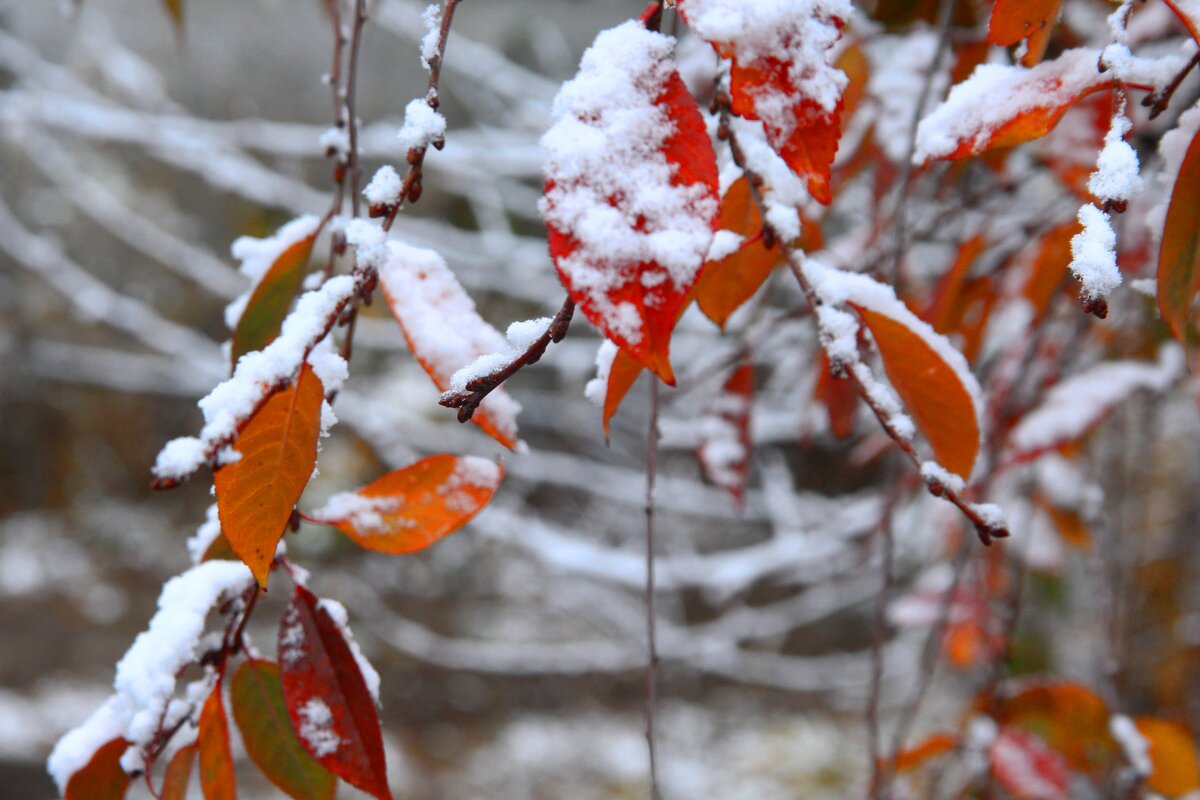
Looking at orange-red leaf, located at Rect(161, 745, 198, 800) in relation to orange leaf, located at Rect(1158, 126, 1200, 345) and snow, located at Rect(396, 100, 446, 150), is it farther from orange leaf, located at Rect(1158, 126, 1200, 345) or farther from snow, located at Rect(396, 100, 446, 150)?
orange leaf, located at Rect(1158, 126, 1200, 345)

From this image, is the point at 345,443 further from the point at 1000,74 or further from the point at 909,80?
the point at 1000,74

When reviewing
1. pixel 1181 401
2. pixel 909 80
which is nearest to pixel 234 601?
pixel 909 80

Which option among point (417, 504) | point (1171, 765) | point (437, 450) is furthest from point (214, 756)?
point (437, 450)

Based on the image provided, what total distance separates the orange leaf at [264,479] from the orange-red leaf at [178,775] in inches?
4.7

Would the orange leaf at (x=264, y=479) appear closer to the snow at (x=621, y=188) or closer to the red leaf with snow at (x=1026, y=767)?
the snow at (x=621, y=188)

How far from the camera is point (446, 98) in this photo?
7.96ft

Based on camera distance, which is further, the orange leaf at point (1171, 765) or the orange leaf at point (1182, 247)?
the orange leaf at point (1171, 765)

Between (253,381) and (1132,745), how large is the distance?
0.53 meters

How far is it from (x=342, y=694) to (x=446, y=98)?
7.81ft

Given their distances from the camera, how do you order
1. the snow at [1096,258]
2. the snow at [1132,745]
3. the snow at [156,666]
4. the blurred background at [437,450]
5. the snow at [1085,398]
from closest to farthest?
the snow at [1096,258] < the snow at [156,666] < the snow at [1132,745] < the snow at [1085,398] < the blurred background at [437,450]

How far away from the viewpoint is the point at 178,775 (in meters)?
0.30

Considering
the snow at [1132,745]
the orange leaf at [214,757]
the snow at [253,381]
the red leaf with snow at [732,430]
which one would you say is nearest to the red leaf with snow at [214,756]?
the orange leaf at [214,757]

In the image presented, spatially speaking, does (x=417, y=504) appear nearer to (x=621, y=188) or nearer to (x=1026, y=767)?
(x=621, y=188)

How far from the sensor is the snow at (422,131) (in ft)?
0.79
